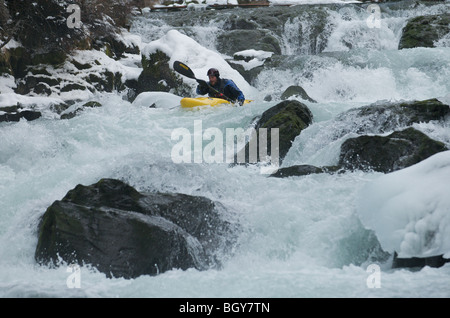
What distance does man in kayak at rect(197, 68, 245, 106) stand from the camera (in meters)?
8.77

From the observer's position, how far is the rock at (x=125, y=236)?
3.71m

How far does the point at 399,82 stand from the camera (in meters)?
10.3

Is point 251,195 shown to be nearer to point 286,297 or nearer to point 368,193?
point 368,193

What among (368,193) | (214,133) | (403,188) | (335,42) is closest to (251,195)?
(368,193)

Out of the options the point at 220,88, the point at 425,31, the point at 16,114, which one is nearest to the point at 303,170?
the point at 220,88

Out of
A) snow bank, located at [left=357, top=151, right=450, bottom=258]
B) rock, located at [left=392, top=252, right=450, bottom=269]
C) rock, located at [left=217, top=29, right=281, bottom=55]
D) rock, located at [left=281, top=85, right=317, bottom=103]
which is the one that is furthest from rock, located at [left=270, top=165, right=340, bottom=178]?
rock, located at [left=217, top=29, right=281, bottom=55]

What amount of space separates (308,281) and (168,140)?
4.64 m

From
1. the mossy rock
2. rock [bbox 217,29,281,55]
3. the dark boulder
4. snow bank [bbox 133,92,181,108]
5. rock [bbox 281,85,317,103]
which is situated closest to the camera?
the dark boulder

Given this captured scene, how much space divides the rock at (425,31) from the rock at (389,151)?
7.30 m

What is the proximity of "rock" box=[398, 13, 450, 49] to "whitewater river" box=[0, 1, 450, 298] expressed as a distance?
127 cm

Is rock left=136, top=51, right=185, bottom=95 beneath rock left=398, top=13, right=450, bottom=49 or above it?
beneath

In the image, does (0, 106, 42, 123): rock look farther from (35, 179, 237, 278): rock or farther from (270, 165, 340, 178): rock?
(270, 165, 340, 178): rock

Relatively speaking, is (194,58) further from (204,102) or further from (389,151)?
(389,151)

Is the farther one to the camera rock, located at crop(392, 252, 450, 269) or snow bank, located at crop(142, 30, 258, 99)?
snow bank, located at crop(142, 30, 258, 99)
